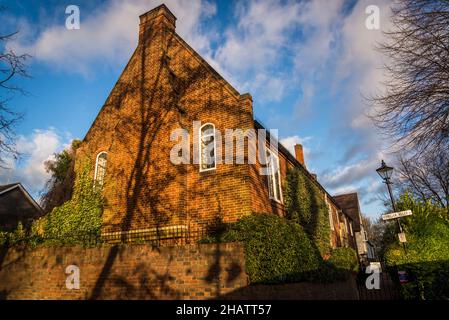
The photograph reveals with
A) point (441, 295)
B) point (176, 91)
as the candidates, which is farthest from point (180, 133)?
point (441, 295)

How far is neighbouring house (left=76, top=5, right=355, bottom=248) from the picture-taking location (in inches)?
414

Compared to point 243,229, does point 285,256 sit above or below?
below

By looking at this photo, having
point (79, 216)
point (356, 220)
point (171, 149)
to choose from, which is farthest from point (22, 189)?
point (356, 220)

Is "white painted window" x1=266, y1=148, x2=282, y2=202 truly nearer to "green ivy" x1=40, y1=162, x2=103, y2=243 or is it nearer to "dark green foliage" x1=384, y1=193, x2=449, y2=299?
"dark green foliage" x1=384, y1=193, x2=449, y2=299

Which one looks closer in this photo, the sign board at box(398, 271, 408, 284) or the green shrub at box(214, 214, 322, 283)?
the green shrub at box(214, 214, 322, 283)

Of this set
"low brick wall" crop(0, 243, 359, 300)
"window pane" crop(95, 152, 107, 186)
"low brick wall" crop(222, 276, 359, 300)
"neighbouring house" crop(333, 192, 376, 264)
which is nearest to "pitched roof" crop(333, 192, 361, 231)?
"neighbouring house" crop(333, 192, 376, 264)

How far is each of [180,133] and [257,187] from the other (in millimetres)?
3880

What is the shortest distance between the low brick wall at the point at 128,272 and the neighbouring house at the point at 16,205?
24.0 m

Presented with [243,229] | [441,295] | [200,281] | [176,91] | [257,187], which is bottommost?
[441,295]

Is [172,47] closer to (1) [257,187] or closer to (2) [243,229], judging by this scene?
(1) [257,187]

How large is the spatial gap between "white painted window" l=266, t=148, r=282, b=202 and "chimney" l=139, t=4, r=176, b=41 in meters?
8.29

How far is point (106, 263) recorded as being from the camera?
28.7 ft

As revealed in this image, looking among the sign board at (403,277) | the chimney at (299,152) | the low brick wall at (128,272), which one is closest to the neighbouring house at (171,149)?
the low brick wall at (128,272)
